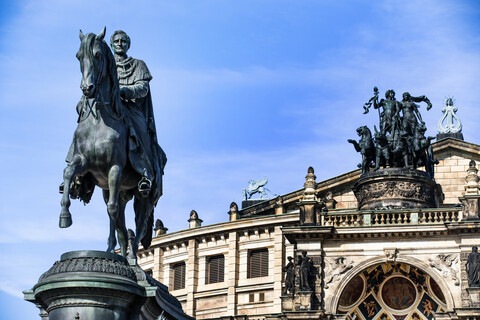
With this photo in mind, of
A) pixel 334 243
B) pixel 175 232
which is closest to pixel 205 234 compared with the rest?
pixel 175 232

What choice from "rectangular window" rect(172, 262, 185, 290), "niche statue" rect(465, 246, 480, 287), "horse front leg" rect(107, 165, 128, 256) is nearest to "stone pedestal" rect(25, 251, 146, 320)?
"horse front leg" rect(107, 165, 128, 256)

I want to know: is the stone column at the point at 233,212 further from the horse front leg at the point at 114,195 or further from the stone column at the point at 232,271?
the horse front leg at the point at 114,195

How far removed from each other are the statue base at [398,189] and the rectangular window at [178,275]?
17494mm

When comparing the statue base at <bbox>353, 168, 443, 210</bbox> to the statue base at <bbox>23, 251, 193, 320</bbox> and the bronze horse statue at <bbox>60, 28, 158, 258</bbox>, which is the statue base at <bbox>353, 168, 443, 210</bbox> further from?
the statue base at <bbox>23, 251, 193, 320</bbox>

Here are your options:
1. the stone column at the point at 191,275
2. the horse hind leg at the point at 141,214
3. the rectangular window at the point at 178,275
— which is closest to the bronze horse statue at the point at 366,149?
the stone column at the point at 191,275

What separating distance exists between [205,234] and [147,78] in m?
52.2

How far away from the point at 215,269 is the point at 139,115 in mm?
52443

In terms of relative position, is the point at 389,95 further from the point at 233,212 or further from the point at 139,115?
the point at 139,115

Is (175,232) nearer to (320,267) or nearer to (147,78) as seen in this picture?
(320,267)

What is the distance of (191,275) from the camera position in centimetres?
6775

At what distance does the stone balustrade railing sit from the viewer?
53.3 metres

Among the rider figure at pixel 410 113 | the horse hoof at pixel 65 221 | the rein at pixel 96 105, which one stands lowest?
the horse hoof at pixel 65 221

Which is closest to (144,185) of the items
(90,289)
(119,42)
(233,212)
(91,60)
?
(91,60)

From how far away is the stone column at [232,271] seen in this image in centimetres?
→ 6538
